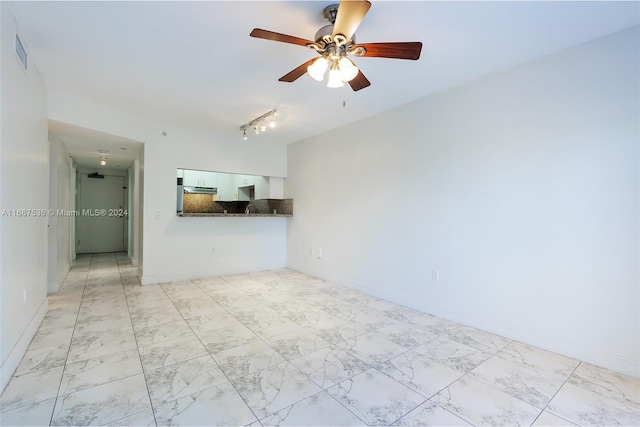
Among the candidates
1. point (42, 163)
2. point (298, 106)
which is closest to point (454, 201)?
point (298, 106)

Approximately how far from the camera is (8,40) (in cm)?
192

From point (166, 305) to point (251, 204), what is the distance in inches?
115

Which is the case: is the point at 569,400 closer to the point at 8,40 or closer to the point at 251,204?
the point at 8,40

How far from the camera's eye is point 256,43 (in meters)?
2.29

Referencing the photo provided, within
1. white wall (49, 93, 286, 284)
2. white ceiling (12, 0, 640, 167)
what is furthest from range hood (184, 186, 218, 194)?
white ceiling (12, 0, 640, 167)

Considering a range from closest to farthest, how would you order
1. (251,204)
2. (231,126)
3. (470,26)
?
(470,26) < (231,126) < (251,204)

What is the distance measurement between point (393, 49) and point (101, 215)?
8.51 metres

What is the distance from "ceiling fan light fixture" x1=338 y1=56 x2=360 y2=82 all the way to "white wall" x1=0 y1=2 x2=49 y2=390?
2.10m

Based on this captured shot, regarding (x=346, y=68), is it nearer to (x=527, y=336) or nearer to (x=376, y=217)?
(x=376, y=217)

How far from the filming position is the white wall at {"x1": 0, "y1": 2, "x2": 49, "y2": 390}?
1.89 metres

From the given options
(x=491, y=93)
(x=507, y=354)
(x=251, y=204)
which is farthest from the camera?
(x=251, y=204)

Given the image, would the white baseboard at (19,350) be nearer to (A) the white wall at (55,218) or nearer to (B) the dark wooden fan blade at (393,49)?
(A) the white wall at (55,218)

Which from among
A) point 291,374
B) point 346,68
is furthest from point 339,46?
point 291,374

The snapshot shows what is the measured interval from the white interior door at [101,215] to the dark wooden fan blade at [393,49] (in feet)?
26.7
